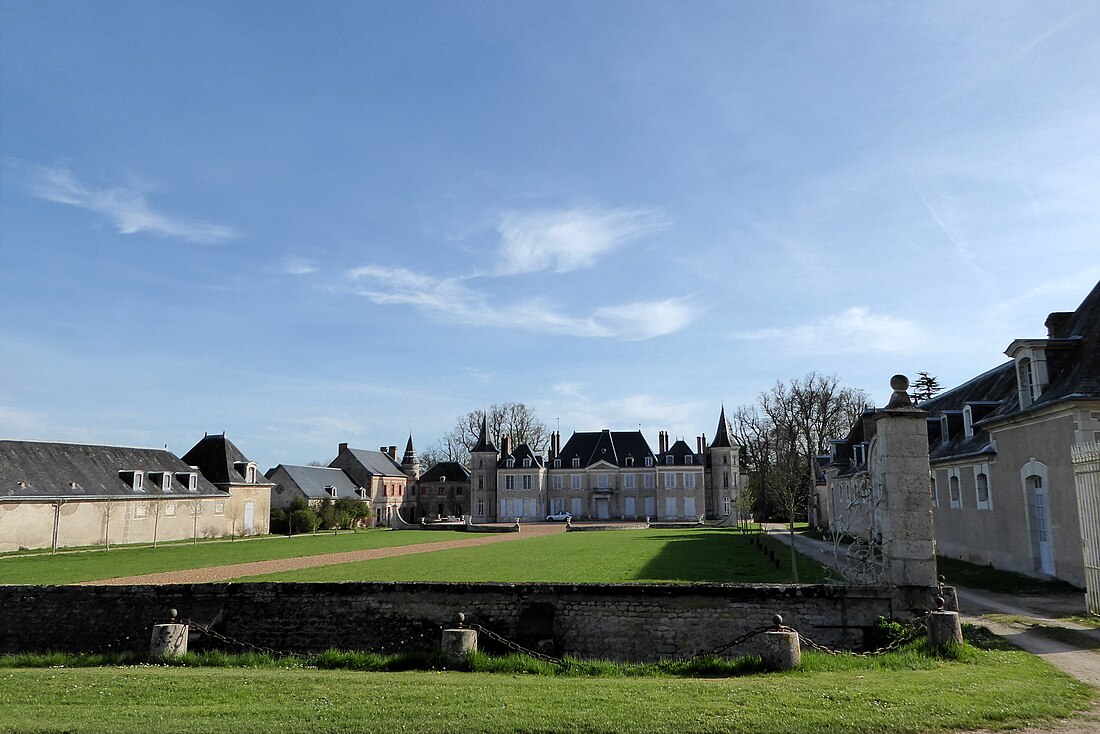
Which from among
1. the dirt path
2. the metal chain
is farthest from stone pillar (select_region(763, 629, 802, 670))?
the dirt path

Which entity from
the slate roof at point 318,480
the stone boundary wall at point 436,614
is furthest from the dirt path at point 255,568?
the slate roof at point 318,480

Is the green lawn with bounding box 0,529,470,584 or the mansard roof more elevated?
the mansard roof

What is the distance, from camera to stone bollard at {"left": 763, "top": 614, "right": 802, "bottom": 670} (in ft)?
27.3

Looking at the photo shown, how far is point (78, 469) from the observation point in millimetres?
35844

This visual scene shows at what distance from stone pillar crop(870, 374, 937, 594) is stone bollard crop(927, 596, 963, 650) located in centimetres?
62

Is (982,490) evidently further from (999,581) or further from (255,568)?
(255,568)

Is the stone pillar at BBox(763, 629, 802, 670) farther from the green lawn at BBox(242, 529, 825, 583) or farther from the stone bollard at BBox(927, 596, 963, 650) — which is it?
the green lawn at BBox(242, 529, 825, 583)

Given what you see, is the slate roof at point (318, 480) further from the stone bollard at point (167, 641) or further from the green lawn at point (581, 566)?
the stone bollard at point (167, 641)

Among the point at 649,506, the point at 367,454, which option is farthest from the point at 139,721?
the point at 367,454

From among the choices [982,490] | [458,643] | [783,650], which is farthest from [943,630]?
[982,490]

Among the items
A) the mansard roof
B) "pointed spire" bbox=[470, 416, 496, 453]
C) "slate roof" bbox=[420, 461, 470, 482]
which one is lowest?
"slate roof" bbox=[420, 461, 470, 482]

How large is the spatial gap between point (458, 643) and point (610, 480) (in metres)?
52.5

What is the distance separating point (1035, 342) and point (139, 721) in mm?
17116

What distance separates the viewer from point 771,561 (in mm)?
21234
